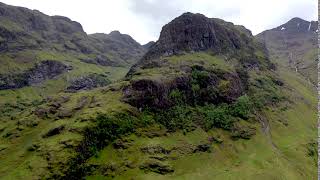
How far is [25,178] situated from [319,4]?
594 feet

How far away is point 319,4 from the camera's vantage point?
40531mm

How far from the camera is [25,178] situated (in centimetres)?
19950

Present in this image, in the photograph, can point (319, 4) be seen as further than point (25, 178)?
No

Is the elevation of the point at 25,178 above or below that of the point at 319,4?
below
